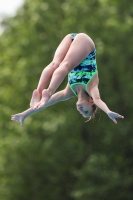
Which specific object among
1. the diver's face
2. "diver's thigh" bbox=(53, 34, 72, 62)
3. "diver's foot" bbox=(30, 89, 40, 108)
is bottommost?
the diver's face

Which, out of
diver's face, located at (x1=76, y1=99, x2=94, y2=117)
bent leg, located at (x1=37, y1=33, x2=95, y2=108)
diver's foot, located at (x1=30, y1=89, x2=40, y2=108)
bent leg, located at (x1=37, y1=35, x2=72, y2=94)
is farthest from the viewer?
diver's face, located at (x1=76, y1=99, x2=94, y2=117)

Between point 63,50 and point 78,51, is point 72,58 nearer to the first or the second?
point 78,51

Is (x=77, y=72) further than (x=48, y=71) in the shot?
Yes

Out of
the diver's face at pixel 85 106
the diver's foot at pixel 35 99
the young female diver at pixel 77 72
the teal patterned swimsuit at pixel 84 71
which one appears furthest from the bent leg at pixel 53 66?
the diver's face at pixel 85 106

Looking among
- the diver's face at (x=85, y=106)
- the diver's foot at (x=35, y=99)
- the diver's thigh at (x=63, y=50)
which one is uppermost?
the diver's thigh at (x=63, y=50)

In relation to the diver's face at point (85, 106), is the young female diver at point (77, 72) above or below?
above

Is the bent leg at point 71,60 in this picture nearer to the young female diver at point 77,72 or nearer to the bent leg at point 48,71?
the young female diver at point 77,72

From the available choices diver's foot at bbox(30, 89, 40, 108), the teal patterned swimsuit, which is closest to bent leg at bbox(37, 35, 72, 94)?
diver's foot at bbox(30, 89, 40, 108)

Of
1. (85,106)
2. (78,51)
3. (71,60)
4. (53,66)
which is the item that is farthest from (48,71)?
(85,106)

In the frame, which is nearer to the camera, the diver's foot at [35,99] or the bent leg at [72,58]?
the bent leg at [72,58]

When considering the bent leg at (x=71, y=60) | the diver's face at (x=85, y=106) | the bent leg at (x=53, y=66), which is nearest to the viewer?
the bent leg at (x=71, y=60)

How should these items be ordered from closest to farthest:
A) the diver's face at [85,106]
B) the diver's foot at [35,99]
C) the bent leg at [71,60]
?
the bent leg at [71,60]
the diver's foot at [35,99]
the diver's face at [85,106]

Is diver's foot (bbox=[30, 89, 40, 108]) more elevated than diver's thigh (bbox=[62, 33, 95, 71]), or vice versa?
diver's thigh (bbox=[62, 33, 95, 71])

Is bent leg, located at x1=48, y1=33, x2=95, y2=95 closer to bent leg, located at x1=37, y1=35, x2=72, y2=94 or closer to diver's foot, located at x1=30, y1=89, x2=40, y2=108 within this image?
bent leg, located at x1=37, y1=35, x2=72, y2=94
